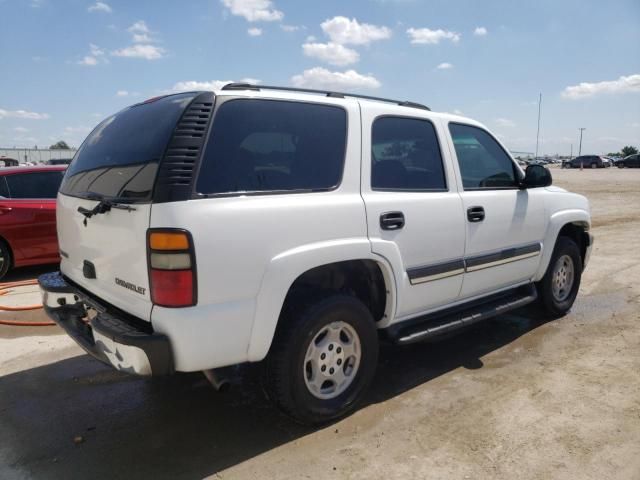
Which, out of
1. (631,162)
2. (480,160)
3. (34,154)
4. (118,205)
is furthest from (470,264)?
(631,162)

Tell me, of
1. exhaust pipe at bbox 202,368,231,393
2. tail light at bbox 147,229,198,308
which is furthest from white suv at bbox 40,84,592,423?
exhaust pipe at bbox 202,368,231,393

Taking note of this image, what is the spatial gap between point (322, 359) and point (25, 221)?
213 inches

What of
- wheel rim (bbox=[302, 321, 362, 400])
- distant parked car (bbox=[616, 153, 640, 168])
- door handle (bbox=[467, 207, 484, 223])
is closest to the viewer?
wheel rim (bbox=[302, 321, 362, 400])

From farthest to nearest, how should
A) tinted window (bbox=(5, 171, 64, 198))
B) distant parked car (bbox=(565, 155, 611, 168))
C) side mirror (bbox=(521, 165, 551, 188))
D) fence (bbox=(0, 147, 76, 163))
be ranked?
distant parked car (bbox=(565, 155, 611, 168)), fence (bbox=(0, 147, 76, 163)), tinted window (bbox=(5, 171, 64, 198)), side mirror (bbox=(521, 165, 551, 188))

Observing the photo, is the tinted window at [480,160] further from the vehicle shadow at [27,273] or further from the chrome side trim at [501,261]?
the vehicle shadow at [27,273]

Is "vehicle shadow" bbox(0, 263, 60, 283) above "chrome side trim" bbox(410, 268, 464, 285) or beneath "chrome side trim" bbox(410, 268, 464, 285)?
beneath

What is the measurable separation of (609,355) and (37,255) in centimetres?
678

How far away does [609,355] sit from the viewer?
410 centimetres

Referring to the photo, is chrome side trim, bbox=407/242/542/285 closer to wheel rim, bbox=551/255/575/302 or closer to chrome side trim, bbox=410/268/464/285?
chrome side trim, bbox=410/268/464/285

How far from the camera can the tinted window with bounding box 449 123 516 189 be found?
385cm

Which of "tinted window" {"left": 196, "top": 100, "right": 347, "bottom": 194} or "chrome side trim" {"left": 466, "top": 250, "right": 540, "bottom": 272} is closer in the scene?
"tinted window" {"left": 196, "top": 100, "right": 347, "bottom": 194}

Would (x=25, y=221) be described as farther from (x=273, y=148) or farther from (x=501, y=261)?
(x=501, y=261)

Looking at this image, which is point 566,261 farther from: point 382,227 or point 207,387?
point 207,387

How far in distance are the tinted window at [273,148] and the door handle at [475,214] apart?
3.94ft
